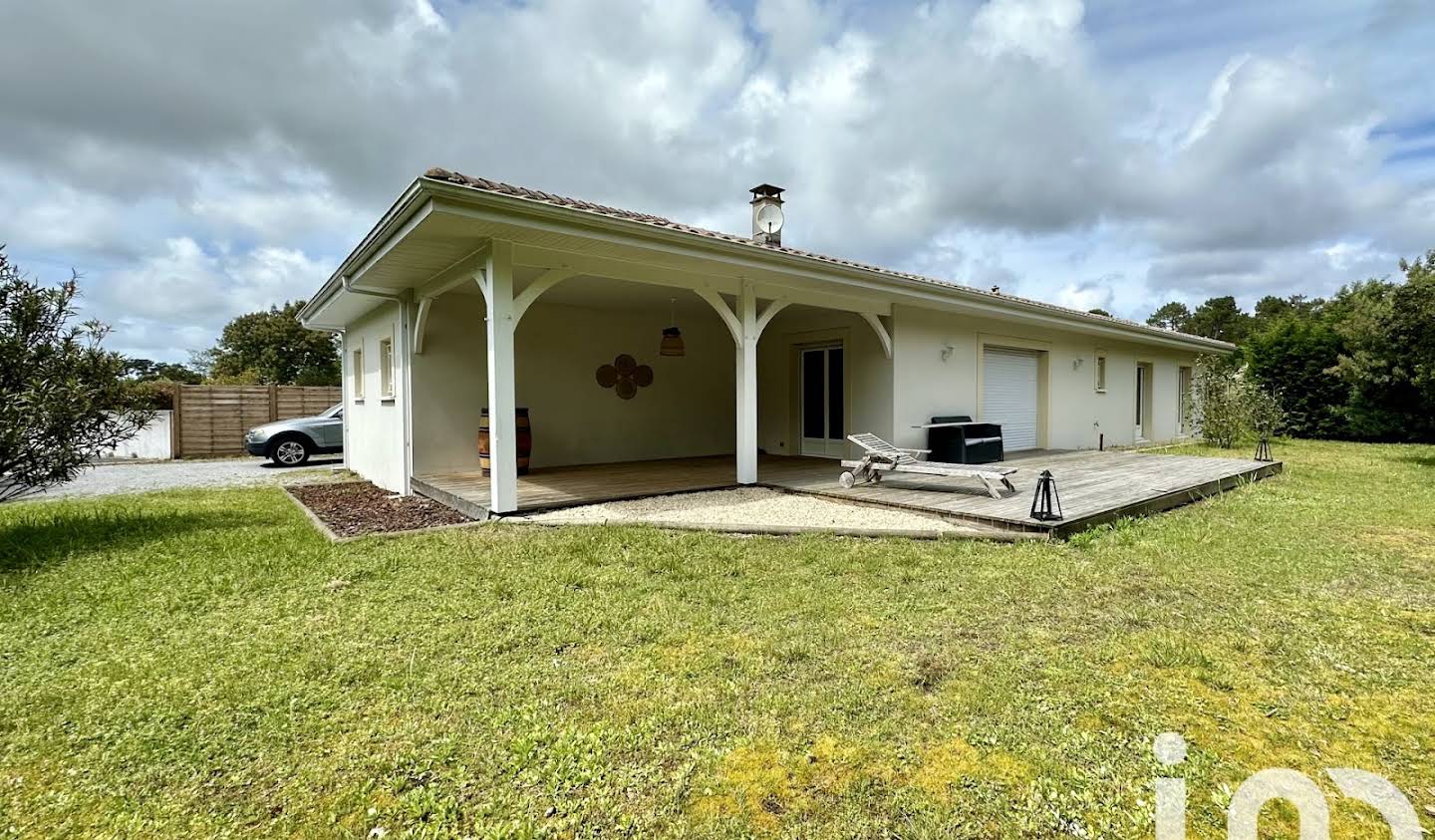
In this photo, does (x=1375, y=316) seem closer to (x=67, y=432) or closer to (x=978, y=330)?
(x=978, y=330)

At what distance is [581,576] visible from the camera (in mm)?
4090

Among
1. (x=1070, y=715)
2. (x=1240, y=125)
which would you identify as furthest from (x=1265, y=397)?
(x=1070, y=715)

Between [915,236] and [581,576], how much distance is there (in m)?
29.0

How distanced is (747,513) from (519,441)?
3556 mm

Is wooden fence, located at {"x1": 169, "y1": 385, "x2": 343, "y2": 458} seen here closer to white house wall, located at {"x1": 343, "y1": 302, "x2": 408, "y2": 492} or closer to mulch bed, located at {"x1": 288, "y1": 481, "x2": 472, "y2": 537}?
white house wall, located at {"x1": 343, "y1": 302, "x2": 408, "y2": 492}

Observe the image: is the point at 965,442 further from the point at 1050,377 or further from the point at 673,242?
the point at 673,242

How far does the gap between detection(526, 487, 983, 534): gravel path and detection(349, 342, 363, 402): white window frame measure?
665 centimetres

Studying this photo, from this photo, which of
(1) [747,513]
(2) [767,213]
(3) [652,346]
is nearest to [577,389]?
(3) [652,346]

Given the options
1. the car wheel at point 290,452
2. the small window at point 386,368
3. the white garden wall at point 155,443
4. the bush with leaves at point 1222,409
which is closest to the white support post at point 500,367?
the small window at point 386,368

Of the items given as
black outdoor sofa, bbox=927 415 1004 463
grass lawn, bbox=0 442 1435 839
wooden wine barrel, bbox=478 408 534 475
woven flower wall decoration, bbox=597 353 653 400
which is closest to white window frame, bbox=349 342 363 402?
wooden wine barrel, bbox=478 408 534 475

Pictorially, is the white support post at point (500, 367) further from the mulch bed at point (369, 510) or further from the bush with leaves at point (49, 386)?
the bush with leaves at point (49, 386)

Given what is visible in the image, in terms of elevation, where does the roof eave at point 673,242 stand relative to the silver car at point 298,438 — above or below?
above

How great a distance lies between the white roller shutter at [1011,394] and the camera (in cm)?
1113

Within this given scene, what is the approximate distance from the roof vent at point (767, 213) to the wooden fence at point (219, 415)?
1324cm
